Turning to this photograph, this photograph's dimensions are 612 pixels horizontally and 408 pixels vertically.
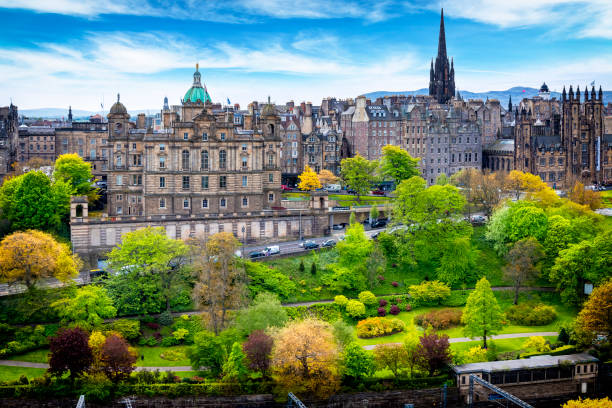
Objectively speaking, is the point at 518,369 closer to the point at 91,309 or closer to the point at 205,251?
the point at 205,251

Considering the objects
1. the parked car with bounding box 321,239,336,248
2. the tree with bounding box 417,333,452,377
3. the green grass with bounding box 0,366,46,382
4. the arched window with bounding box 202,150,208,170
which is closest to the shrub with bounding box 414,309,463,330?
the tree with bounding box 417,333,452,377

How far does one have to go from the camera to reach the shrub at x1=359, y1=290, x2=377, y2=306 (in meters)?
79.3

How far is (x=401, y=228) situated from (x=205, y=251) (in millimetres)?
29743

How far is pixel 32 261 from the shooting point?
71.6 meters

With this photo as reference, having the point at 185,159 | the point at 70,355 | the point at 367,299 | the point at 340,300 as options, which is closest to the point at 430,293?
the point at 367,299

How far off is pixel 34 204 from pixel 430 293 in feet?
158

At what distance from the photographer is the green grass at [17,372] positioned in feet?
203

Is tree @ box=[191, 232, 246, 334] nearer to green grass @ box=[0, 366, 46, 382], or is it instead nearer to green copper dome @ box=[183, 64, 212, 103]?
green grass @ box=[0, 366, 46, 382]

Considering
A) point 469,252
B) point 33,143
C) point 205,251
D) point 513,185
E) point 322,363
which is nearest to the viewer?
point 322,363

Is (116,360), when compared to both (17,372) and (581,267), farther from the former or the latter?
(581,267)

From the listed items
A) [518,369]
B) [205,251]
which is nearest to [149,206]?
[205,251]

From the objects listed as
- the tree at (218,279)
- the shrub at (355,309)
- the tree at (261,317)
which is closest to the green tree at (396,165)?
the shrub at (355,309)

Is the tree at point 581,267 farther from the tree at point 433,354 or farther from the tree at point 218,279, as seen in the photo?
the tree at point 218,279

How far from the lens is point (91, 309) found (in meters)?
69.9
